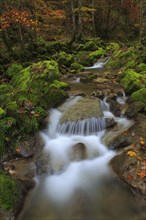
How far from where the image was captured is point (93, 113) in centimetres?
754

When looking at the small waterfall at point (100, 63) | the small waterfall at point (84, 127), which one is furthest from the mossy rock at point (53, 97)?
the small waterfall at point (100, 63)

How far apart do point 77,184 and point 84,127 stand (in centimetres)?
194

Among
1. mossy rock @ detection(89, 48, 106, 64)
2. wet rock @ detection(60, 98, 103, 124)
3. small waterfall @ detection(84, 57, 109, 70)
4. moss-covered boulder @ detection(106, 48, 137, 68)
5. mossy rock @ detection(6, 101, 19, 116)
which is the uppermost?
mossy rock @ detection(6, 101, 19, 116)

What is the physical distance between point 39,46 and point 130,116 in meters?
9.80

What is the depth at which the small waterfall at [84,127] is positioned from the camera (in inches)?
283

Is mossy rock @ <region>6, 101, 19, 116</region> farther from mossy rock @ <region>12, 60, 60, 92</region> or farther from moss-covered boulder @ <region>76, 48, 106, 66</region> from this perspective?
moss-covered boulder @ <region>76, 48, 106, 66</region>

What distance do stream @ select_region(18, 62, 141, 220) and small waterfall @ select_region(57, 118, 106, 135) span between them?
3 centimetres

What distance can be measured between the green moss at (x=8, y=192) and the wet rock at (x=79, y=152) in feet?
5.48

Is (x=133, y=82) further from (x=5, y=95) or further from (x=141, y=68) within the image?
(x=5, y=95)

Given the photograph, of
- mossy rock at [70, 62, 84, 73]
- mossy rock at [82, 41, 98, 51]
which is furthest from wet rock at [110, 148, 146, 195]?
mossy rock at [82, 41, 98, 51]

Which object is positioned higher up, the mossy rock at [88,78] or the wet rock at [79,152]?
the wet rock at [79,152]

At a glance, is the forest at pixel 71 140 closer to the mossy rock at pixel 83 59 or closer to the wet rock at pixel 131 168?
the wet rock at pixel 131 168

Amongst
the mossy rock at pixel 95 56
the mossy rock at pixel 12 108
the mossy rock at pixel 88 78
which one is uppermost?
the mossy rock at pixel 12 108

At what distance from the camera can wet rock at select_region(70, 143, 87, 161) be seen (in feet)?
20.6
